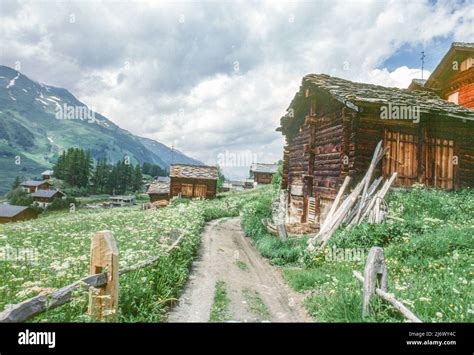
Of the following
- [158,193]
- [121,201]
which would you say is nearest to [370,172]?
[158,193]

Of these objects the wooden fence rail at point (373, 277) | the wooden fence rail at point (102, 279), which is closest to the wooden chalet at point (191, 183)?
the wooden fence rail at point (373, 277)

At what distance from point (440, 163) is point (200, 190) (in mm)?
35494

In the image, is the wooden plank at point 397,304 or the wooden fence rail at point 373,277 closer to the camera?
the wooden plank at point 397,304

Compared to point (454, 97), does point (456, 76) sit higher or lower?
higher

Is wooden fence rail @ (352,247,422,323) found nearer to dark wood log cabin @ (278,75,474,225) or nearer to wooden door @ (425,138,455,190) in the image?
dark wood log cabin @ (278,75,474,225)

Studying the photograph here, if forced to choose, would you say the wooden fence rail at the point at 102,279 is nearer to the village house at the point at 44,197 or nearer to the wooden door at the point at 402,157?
the wooden door at the point at 402,157

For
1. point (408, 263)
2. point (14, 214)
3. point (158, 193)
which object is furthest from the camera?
point (14, 214)

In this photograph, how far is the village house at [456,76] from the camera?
19275 mm

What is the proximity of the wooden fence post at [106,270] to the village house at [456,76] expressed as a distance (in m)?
23.0

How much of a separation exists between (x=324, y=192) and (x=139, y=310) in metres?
11.4

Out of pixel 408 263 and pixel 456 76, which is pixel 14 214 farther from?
pixel 456 76

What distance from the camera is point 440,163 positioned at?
44.8 feet

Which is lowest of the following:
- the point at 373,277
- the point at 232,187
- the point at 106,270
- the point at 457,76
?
the point at 232,187
